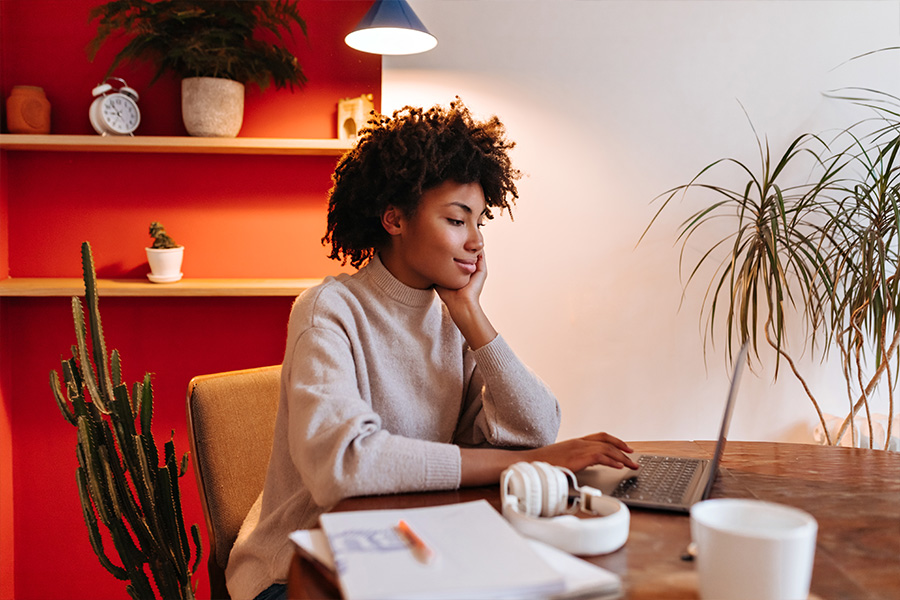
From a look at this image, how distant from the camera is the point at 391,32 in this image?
2.38 m

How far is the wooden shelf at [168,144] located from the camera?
244cm

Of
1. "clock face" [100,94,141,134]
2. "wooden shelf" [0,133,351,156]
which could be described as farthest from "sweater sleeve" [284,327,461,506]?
"clock face" [100,94,141,134]

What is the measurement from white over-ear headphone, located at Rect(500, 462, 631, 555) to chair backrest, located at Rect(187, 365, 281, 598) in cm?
80

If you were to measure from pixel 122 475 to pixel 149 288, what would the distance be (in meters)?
0.70

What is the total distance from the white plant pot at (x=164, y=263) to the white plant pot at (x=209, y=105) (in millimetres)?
405

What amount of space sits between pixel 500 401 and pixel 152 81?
5.77 ft

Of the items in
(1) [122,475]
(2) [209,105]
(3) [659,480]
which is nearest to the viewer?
(3) [659,480]

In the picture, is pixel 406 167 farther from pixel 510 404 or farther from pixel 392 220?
pixel 510 404

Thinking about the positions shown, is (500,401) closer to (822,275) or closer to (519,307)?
(519,307)

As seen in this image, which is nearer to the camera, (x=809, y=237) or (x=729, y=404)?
(x=729, y=404)

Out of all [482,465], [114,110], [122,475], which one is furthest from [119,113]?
[482,465]

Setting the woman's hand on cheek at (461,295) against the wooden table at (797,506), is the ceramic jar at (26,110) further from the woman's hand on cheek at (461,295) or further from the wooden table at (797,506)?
the wooden table at (797,506)

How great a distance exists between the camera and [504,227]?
2697 mm

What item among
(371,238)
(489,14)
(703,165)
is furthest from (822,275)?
(371,238)
